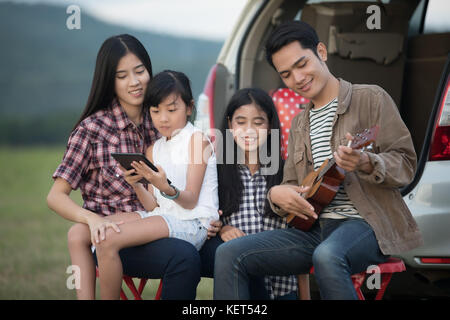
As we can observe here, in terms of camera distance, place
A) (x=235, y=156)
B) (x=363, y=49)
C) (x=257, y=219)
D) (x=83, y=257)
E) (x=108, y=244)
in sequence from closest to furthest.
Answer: (x=108, y=244)
(x=83, y=257)
(x=257, y=219)
(x=235, y=156)
(x=363, y=49)

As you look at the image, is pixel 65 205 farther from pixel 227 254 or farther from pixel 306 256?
pixel 306 256

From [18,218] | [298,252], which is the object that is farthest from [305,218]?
[18,218]

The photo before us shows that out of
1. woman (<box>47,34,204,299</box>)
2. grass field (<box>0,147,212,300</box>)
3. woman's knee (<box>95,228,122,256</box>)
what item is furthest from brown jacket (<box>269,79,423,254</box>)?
grass field (<box>0,147,212,300</box>)

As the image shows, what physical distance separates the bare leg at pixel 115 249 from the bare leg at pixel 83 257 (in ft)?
0.27

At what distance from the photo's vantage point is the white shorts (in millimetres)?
2291

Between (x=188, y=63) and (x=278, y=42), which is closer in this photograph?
(x=278, y=42)

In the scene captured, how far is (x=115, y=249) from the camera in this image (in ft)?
7.11

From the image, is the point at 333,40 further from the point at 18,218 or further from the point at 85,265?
the point at 18,218

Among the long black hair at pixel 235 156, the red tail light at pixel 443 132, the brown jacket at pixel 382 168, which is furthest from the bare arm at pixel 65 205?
the red tail light at pixel 443 132

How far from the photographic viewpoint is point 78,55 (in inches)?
1297

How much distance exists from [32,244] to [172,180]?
13.5 feet

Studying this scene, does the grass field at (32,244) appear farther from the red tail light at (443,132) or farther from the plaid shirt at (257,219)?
the red tail light at (443,132)

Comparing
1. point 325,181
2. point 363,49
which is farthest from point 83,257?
point 363,49

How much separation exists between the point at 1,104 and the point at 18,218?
2086cm
